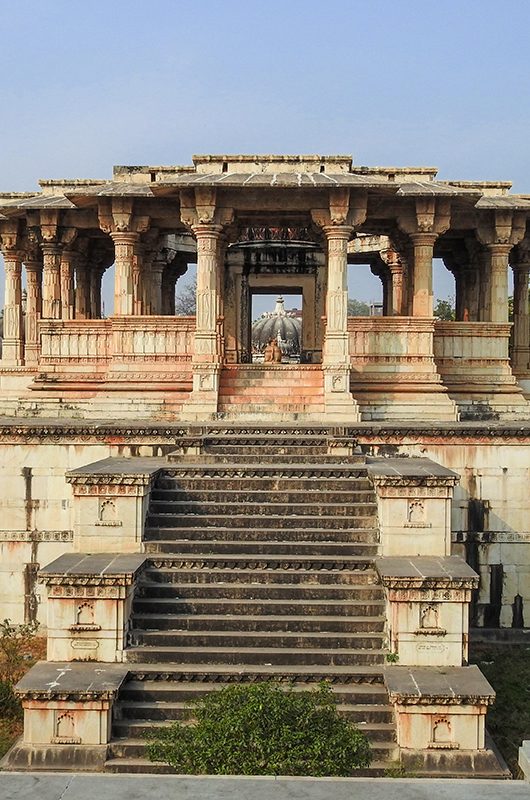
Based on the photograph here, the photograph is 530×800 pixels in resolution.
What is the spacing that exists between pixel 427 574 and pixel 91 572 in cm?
329

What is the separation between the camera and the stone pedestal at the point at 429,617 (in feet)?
26.0

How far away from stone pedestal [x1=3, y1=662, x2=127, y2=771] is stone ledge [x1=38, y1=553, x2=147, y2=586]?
1.01 metres

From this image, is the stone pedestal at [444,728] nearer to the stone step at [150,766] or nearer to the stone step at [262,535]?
the stone step at [150,766]

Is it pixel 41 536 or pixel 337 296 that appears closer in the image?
pixel 41 536

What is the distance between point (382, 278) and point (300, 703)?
22.1m

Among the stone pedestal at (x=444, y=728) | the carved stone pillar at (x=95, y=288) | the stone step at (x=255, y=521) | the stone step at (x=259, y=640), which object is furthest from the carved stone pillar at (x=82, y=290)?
the stone pedestal at (x=444, y=728)

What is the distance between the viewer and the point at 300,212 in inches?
590

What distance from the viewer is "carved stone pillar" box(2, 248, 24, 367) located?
21031 millimetres

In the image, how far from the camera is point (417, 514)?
29.6 ft

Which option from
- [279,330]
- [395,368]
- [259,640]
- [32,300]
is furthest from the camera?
[279,330]

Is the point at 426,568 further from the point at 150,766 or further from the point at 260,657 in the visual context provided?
the point at 150,766

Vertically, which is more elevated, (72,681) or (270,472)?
(270,472)

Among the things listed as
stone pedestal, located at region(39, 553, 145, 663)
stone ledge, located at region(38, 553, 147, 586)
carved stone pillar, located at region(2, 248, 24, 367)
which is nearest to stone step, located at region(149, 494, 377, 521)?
stone ledge, located at region(38, 553, 147, 586)

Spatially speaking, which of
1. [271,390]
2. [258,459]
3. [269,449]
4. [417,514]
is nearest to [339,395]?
[271,390]
